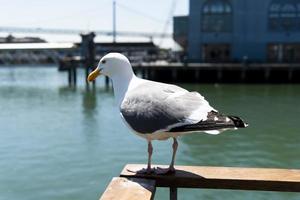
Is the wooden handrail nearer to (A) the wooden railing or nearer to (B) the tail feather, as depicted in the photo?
(A) the wooden railing

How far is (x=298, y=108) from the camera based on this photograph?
25453mm

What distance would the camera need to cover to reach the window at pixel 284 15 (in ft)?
161

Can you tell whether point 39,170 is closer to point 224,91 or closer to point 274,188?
point 274,188

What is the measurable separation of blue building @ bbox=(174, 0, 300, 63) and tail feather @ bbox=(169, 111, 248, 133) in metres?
45.2

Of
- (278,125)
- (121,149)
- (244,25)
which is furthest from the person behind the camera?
(244,25)

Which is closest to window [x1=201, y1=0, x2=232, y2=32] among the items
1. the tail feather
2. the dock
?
the dock

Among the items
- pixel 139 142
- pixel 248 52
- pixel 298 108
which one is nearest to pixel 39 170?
pixel 139 142

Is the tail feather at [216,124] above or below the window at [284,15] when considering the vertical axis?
below

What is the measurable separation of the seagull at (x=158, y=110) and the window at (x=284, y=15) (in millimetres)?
46882

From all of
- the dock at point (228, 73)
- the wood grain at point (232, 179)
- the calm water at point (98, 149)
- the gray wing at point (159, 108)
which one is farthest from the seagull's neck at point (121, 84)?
the dock at point (228, 73)

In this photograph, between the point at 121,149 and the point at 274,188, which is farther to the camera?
the point at 121,149

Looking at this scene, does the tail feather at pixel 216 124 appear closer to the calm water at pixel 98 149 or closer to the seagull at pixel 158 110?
the seagull at pixel 158 110

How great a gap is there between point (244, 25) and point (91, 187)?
42332mm

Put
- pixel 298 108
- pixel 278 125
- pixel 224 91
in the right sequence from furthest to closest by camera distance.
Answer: pixel 224 91
pixel 298 108
pixel 278 125
